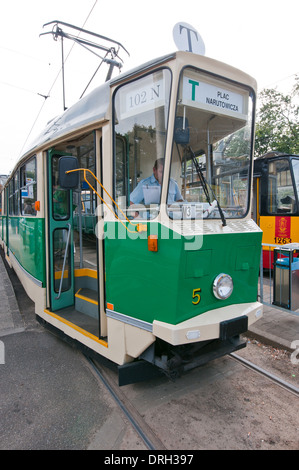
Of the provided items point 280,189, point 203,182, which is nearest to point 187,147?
point 203,182

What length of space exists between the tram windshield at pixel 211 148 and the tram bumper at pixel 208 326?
0.89m

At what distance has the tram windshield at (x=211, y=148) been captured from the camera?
250cm

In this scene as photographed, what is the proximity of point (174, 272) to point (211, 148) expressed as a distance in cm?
145

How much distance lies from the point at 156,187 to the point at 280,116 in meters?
17.8

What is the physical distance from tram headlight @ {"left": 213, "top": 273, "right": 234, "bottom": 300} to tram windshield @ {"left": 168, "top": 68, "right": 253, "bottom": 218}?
0.58 m

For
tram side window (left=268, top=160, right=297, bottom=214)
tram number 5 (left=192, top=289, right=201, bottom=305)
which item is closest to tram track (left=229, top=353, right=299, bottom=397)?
tram number 5 (left=192, top=289, right=201, bottom=305)

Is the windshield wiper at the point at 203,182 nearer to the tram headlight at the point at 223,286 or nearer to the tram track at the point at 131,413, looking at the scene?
the tram headlight at the point at 223,286

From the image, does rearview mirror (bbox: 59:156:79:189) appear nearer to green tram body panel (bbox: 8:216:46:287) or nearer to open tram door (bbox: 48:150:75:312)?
open tram door (bbox: 48:150:75:312)

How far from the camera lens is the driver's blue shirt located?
99.0 inches

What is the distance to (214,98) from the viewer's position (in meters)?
2.64

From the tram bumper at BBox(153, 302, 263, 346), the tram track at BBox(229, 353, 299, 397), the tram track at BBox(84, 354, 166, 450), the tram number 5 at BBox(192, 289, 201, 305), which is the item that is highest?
the tram number 5 at BBox(192, 289, 201, 305)

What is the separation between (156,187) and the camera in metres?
2.55

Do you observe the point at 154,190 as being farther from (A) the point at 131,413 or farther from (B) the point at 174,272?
(A) the point at 131,413

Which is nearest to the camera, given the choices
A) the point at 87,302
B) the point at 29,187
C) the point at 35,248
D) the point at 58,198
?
the point at 87,302
